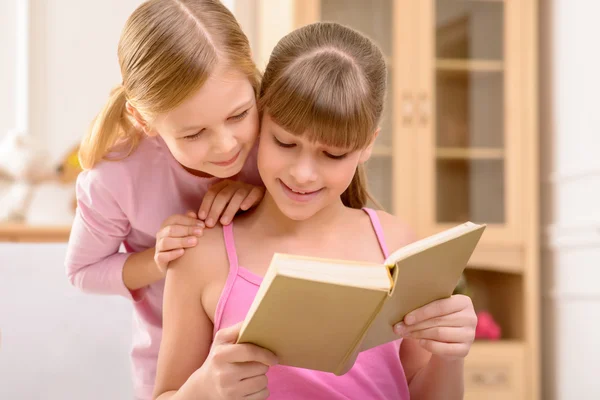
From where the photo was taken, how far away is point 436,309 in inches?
37.9

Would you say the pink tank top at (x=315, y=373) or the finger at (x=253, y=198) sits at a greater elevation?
the finger at (x=253, y=198)

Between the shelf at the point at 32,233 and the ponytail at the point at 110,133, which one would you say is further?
the shelf at the point at 32,233

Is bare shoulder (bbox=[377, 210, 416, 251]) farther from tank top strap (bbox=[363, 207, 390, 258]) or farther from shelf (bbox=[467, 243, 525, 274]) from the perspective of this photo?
shelf (bbox=[467, 243, 525, 274])

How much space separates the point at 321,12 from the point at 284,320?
7.36ft

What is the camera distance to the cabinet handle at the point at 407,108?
2971 mm

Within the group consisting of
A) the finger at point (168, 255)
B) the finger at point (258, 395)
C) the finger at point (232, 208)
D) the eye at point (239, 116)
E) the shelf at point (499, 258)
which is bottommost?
the shelf at point (499, 258)

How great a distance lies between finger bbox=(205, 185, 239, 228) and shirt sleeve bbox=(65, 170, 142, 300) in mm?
241

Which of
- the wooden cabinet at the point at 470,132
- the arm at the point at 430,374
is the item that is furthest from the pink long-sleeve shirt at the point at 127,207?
the wooden cabinet at the point at 470,132

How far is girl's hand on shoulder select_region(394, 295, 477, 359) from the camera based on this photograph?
0.96 metres

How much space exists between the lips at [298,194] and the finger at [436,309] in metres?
0.22

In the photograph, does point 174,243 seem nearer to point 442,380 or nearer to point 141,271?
point 141,271

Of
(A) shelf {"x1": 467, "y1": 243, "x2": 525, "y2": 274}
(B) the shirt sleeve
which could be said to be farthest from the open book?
(A) shelf {"x1": 467, "y1": 243, "x2": 525, "y2": 274}

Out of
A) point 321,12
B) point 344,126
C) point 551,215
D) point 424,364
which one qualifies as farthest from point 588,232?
point 344,126

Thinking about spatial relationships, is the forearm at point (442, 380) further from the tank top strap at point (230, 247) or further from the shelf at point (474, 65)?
the shelf at point (474, 65)
